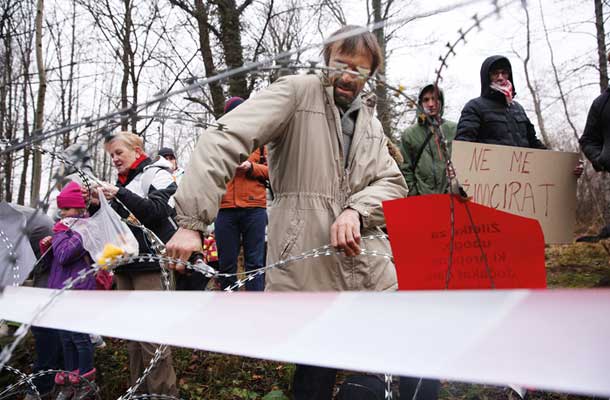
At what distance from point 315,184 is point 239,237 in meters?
2.40

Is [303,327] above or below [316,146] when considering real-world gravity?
below

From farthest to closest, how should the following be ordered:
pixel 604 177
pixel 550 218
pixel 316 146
→ 1. pixel 604 177
2. pixel 550 218
3. pixel 316 146

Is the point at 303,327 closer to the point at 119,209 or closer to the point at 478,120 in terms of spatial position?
the point at 119,209

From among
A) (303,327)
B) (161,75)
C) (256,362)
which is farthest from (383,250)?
(161,75)

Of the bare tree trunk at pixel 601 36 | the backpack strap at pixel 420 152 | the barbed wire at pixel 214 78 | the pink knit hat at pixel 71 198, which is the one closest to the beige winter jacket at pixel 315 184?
the barbed wire at pixel 214 78

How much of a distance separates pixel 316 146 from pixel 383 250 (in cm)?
51

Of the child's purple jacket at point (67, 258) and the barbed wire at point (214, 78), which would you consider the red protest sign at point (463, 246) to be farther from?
the child's purple jacket at point (67, 258)

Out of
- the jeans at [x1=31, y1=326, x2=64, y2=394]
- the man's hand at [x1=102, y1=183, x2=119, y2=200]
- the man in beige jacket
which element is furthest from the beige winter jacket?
the jeans at [x1=31, y1=326, x2=64, y2=394]

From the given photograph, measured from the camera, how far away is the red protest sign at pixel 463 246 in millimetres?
1107

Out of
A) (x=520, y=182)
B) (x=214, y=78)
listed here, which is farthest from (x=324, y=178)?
(x=520, y=182)

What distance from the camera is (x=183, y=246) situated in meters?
1.31

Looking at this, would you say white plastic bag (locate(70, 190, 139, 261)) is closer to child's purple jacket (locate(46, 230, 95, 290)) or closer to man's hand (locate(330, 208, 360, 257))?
child's purple jacket (locate(46, 230, 95, 290))

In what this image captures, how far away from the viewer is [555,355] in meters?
0.57

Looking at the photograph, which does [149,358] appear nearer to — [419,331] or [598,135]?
[419,331]
